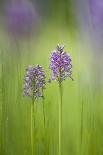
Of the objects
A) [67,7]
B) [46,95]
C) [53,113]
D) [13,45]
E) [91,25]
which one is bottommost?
[53,113]

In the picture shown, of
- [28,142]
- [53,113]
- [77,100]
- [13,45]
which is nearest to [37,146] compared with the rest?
[28,142]

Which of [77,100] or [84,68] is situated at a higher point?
[84,68]

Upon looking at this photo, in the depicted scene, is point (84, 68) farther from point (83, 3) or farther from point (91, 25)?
point (83, 3)

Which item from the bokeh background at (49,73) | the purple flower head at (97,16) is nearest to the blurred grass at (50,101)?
the bokeh background at (49,73)

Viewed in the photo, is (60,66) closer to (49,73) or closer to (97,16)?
(49,73)

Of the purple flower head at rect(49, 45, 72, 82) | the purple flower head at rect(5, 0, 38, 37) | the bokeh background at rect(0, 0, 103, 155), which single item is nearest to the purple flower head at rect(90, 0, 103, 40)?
the bokeh background at rect(0, 0, 103, 155)

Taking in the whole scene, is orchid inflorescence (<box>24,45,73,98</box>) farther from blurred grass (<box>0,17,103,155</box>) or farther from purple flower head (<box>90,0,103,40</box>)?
purple flower head (<box>90,0,103,40</box>)
